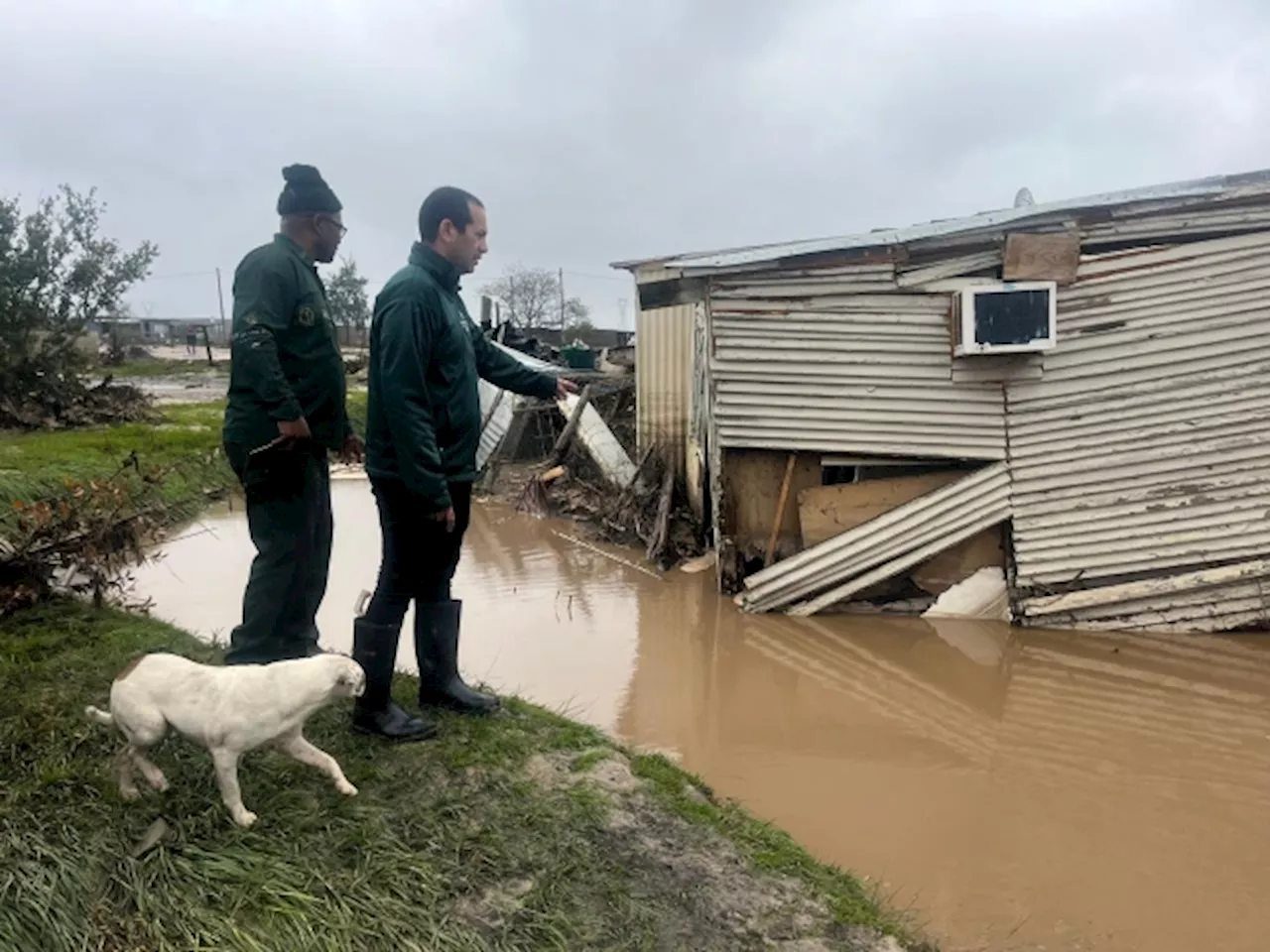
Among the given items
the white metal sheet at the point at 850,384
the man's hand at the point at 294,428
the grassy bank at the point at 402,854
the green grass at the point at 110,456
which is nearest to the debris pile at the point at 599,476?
the white metal sheet at the point at 850,384

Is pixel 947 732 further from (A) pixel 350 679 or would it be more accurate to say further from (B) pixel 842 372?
(A) pixel 350 679

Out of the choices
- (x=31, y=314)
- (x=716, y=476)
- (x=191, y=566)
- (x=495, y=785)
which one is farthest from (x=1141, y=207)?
(x=31, y=314)

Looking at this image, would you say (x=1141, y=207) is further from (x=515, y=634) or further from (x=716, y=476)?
(x=515, y=634)

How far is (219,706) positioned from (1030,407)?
626cm

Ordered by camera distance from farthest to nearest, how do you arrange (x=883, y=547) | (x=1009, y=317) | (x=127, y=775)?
1. (x=883, y=547)
2. (x=1009, y=317)
3. (x=127, y=775)

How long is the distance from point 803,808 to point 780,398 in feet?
12.3

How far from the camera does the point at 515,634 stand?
698cm

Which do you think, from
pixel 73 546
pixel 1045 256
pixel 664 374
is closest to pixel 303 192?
pixel 73 546

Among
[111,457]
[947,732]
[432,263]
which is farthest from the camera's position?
[111,457]

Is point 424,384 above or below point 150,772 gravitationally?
above

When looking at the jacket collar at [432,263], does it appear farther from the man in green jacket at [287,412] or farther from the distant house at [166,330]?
the distant house at [166,330]

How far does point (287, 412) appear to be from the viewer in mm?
3299

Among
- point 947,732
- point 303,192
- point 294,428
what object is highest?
point 303,192

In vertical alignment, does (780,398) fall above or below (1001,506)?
above
